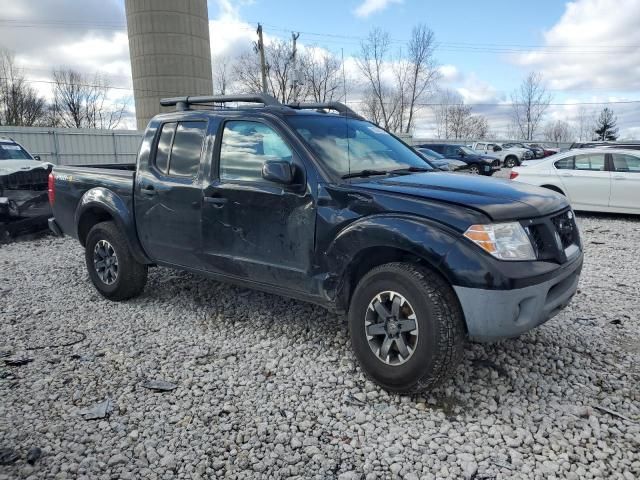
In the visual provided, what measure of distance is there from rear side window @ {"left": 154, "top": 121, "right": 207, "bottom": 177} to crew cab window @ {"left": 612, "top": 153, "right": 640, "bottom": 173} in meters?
9.62

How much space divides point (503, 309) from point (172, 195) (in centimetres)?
297

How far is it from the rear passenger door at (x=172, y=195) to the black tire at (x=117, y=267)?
13.3 inches

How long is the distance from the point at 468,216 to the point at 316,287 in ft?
4.01

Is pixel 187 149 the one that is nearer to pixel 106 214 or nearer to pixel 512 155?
pixel 106 214

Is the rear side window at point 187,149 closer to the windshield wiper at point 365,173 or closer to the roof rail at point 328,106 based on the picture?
the roof rail at point 328,106

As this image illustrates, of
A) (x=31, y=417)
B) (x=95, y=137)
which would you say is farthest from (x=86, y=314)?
(x=95, y=137)

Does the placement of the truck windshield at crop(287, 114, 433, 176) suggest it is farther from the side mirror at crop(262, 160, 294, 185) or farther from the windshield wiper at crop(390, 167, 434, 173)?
the side mirror at crop(262, 160, 294, 185)

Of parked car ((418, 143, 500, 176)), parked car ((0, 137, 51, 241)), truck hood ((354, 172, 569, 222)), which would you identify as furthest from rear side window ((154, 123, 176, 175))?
parked car ((418, 143, 500, 176))

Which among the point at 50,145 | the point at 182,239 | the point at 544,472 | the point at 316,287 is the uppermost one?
the point at 50,145

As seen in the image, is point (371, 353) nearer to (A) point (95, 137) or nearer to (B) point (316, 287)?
(B) point (316, 287)

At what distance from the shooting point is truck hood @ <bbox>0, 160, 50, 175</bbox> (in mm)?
9170

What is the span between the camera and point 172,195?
4410mm

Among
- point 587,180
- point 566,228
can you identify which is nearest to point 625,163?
point 587,180

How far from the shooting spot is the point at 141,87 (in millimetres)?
40219
